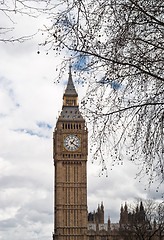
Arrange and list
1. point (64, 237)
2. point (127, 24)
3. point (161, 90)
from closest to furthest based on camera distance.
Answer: point (127, 24)
point (161, 90)
point (64, 237)

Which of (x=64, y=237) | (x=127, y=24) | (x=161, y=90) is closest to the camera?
(x=127, y=24)

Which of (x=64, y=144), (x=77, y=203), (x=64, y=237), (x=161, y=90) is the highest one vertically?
(x=64, y=144)

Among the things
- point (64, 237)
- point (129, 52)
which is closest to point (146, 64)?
point (129, 52)

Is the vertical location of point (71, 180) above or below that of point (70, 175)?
below

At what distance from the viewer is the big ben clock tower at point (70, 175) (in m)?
78.0

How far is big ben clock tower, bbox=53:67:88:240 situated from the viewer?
78.0 meters

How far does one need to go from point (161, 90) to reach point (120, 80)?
0.82 meters

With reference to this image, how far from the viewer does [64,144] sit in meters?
79.2

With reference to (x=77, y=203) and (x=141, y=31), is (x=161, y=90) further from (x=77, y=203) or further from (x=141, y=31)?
(x=77, y=203)

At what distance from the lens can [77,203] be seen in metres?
79.0

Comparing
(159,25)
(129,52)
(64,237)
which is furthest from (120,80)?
(64,237)

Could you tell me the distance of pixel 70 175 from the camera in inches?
3152

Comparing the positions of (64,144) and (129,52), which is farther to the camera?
(64,144)

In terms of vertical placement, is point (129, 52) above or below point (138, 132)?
above
